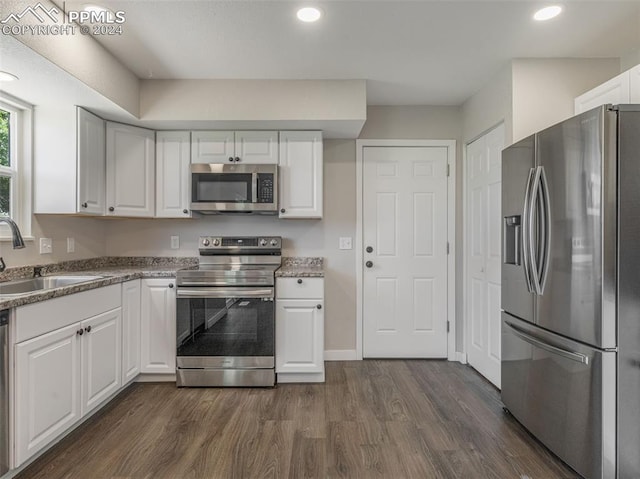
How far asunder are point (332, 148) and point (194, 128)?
4.15 feet

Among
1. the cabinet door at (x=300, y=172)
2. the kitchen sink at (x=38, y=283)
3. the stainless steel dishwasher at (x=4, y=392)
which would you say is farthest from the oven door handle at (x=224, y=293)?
the stainless steel dishwasher at (x=4, y=392)

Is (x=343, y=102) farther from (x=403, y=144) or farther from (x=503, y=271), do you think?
(x=503, y=271)

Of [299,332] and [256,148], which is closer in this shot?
[299,332]

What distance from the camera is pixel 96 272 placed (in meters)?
2.61

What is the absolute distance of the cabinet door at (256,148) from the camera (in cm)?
296

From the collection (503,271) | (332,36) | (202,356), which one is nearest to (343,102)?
(332,36)

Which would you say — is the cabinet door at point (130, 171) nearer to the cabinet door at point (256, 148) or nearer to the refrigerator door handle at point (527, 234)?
the cabinet door at point (256, 148)

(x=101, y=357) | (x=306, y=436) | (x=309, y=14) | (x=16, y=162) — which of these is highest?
(x=309, y=14)

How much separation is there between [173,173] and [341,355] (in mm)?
2291

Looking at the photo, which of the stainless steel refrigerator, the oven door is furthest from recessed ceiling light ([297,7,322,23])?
→ the oven door

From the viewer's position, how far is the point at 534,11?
1933 mm

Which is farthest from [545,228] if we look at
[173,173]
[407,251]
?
[173,173]

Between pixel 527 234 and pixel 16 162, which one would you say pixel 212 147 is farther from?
pixel 527 234

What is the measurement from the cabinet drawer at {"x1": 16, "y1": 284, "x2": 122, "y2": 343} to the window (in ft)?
2.65
